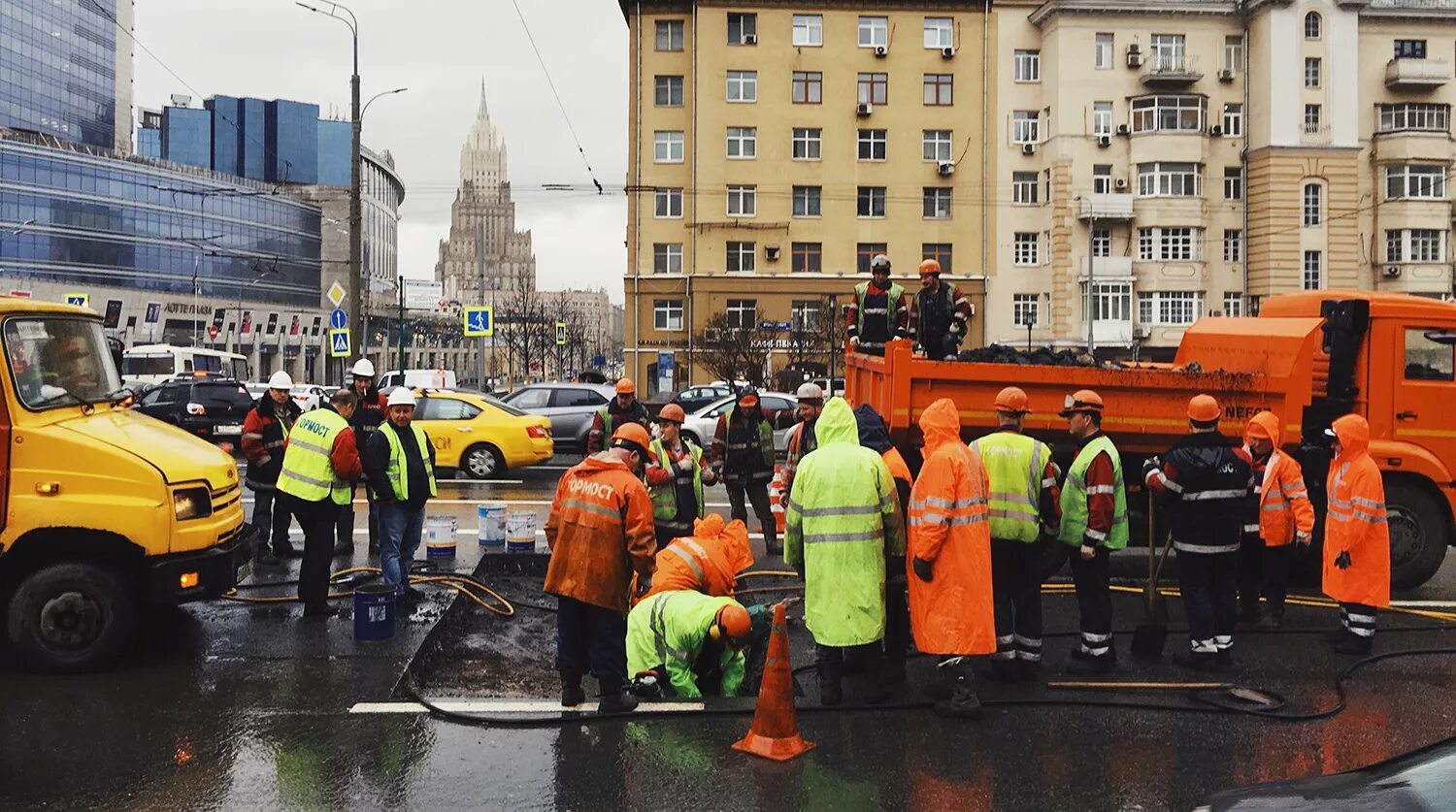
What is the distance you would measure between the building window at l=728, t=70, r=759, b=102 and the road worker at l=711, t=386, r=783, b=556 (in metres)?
42.9

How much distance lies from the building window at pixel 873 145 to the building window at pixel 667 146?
855 centimetres

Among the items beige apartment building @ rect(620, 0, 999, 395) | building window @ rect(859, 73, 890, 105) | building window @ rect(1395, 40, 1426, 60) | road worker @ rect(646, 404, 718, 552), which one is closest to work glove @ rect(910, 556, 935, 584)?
road worker @ rect(646, 404, 718, 552)

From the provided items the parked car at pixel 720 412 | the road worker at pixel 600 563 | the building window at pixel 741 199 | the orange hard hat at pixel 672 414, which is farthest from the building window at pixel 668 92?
the road worker at pixel 600 563

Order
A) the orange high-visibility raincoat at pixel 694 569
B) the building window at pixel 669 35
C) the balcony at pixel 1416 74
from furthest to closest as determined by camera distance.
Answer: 1. the building window at pixel 669 35
2. the balcony at pixel 1416 74
3. the orange high-visibility raincoat at pixel 694 569

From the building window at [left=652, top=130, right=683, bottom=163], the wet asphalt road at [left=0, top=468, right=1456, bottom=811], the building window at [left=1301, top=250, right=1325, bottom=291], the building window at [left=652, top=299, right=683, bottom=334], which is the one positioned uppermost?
the building window at [left=652, top=130, right=683, bottom=163]

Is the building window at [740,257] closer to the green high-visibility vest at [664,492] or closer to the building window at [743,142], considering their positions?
the building window at [743,142]

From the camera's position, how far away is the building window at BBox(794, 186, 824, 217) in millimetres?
53969

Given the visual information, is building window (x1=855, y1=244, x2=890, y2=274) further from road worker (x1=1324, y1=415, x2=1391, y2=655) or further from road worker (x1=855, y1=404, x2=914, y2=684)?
road worker (x1=855, y1=404, x2=914, y2=684)

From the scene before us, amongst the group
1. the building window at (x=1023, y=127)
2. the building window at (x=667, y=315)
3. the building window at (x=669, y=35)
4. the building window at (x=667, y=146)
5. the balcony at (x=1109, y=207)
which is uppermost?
the building window at (x=669, y=35)

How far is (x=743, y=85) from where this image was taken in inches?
2103

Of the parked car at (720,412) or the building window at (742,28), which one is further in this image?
the building window at (742,28)

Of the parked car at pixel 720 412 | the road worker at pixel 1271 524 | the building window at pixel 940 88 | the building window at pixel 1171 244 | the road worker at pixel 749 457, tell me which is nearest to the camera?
the road worker at pixel 1271 524

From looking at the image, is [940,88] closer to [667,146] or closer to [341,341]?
[667,146]

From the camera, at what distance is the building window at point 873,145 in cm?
5412
